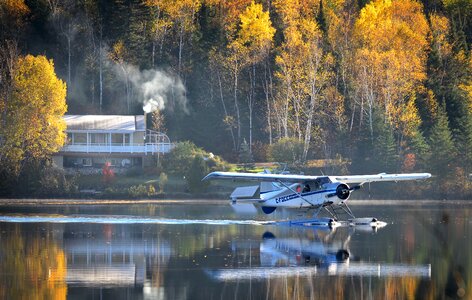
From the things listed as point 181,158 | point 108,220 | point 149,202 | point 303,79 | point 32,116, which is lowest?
point 108,220

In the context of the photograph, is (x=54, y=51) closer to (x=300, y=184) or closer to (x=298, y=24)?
(x=298, y=24)

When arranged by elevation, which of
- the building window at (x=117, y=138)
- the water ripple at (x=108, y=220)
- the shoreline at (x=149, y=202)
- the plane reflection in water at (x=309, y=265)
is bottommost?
the plane reflection in water at (x=309, y=265)

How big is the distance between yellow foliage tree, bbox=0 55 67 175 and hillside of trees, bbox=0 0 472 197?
2.06m

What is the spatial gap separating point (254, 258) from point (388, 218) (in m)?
16.4

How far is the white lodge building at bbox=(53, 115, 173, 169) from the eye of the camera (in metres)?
69.5

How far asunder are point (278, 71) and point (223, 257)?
39468 mm

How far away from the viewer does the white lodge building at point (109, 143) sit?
69500 millimetres

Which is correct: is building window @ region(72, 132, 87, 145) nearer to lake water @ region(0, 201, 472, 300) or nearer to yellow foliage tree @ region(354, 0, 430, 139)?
yellow foliage tree @ region(354, 0, 430, 139)

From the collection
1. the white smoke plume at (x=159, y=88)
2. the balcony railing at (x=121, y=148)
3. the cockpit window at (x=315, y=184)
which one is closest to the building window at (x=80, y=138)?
the balcony railing at (x=121, y=148)

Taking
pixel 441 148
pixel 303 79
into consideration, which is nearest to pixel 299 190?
pixel 441 148

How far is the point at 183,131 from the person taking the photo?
7625cm

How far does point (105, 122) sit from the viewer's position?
73188 millimetres

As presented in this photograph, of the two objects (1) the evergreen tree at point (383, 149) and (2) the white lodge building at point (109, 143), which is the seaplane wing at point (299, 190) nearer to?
(1) the evergreen tree at point (383, 149)

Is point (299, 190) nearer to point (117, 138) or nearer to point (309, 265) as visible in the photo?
point (309, 265)
